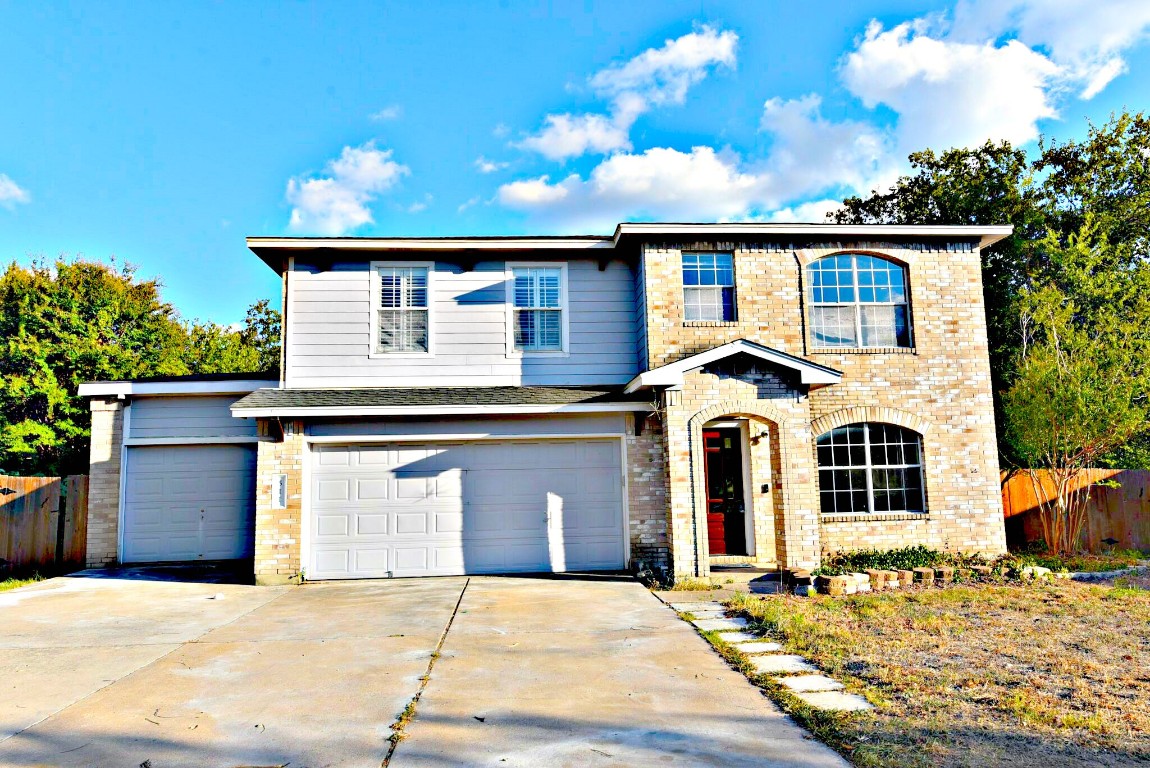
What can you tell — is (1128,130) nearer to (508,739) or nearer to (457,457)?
(457,457)

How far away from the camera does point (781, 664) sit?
6988mm

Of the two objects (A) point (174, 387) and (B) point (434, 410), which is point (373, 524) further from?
(A) point (174, 387)

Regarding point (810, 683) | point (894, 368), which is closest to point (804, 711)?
point (810, 683)

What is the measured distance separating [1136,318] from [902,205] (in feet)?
31.1

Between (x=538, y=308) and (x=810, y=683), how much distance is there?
333 inches

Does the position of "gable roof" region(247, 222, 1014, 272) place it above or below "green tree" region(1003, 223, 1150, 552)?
above

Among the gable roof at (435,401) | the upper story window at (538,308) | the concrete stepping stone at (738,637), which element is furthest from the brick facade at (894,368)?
the concrete stepping stone at (738,637)

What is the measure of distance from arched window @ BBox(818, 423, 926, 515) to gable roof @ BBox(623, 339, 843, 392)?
5.37 ft

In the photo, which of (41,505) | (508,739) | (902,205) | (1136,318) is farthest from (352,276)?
(902,205)

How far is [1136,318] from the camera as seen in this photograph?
14.6m

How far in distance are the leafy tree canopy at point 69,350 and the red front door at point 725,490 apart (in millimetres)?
16639

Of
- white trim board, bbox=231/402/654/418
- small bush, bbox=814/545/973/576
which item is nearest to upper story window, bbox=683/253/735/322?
white trim board, bbox=231/402/654/418

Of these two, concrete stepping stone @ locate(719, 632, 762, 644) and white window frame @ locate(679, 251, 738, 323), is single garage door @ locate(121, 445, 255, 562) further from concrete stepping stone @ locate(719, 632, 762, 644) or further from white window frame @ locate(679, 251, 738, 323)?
concrete stepping stone @ locate(719, 632, 762, 644)

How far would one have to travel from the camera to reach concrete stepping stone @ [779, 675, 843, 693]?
6.20 metres
